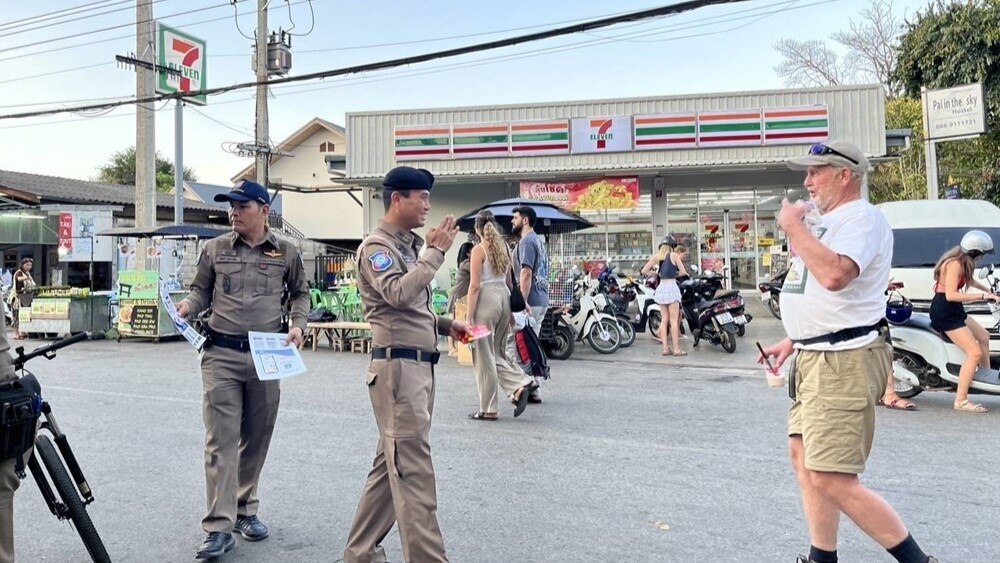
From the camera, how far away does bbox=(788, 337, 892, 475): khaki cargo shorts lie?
2902 millimetres

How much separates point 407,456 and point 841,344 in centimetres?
183

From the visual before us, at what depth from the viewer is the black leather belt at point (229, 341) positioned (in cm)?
399

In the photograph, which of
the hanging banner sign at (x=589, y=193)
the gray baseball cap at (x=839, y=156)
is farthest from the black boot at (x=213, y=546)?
the hanging banner sign at (x=589, y=193)

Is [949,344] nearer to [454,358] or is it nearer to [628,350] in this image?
[628,350]

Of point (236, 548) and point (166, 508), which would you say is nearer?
point (236, 548)

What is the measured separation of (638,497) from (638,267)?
14.0m

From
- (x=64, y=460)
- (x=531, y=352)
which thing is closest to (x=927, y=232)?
(x=531, y=352)

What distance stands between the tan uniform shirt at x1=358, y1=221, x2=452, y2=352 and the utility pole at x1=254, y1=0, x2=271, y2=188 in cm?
2067

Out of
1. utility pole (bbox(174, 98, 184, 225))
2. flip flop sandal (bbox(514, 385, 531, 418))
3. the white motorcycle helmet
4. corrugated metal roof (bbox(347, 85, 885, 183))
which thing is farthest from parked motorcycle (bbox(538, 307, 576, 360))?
utility pole (bbox(174, 98, 184, 225))

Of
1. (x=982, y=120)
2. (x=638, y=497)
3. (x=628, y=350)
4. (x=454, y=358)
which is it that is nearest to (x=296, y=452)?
(x=638, y=497)

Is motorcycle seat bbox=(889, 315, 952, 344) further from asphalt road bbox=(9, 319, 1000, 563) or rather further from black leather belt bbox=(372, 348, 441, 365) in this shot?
black leather belt bbox=(372, 348, 441, 365)

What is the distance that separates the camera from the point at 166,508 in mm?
4512

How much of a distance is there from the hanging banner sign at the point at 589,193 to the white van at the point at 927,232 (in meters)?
6.86

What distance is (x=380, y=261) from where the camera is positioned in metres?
→ 3.15
